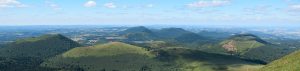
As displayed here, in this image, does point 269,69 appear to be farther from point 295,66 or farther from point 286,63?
point 295,66

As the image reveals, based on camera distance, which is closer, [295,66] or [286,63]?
[295,66]

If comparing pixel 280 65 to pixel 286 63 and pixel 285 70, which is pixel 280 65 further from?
pixel 285 70

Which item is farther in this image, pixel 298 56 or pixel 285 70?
pixel 298 56

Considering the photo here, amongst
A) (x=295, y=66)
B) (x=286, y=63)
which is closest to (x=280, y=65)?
(x=286, y=63)

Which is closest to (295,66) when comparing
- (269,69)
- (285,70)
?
(285,70)

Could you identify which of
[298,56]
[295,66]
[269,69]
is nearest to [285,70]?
[295,66]

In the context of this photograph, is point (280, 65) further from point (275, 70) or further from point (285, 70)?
point (285, 70)

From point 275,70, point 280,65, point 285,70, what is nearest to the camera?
point 285,70

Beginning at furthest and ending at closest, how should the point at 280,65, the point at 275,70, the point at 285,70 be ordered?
the point at 280,65
the point at 275,70
the point at 285,70
